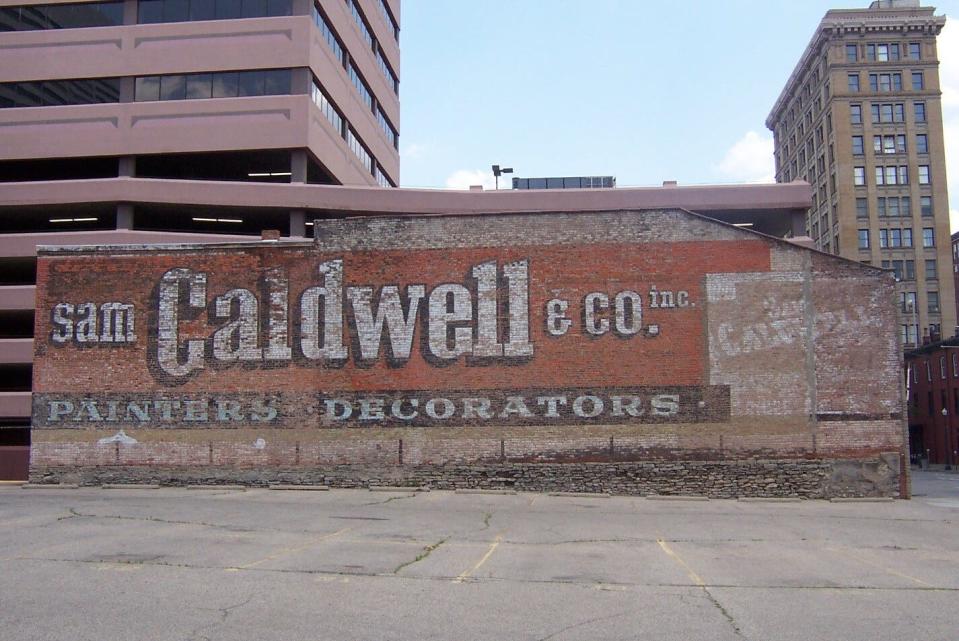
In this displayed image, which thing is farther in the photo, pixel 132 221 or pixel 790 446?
pixel 132 221

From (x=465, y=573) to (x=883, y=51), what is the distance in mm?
88237

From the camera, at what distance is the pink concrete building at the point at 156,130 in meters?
38.6

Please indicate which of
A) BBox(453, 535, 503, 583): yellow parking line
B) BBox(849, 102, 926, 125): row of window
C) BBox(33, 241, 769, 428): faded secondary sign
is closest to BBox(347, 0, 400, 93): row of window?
BBox(33, 241, 769, 428): faded secondary sign

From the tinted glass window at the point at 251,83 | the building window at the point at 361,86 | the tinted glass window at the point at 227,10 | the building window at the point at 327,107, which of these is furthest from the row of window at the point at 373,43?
the tinted glass window at the point at 251,83

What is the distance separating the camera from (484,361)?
2430cm

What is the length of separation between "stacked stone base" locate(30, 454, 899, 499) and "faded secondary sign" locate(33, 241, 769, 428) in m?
1.33

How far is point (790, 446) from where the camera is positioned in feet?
76.6

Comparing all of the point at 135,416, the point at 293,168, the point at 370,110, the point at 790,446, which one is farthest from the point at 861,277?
the point at 370,110

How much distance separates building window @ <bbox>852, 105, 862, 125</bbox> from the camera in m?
84.5

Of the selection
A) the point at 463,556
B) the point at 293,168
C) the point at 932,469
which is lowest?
the point at 932,469

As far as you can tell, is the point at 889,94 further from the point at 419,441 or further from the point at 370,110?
the point at 419,441

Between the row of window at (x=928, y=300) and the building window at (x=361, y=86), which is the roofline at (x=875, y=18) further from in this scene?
the building window at (x=361, y=86)

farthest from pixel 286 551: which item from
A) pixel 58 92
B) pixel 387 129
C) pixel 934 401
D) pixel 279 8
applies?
pixel 934 401

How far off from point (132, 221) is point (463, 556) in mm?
31998
